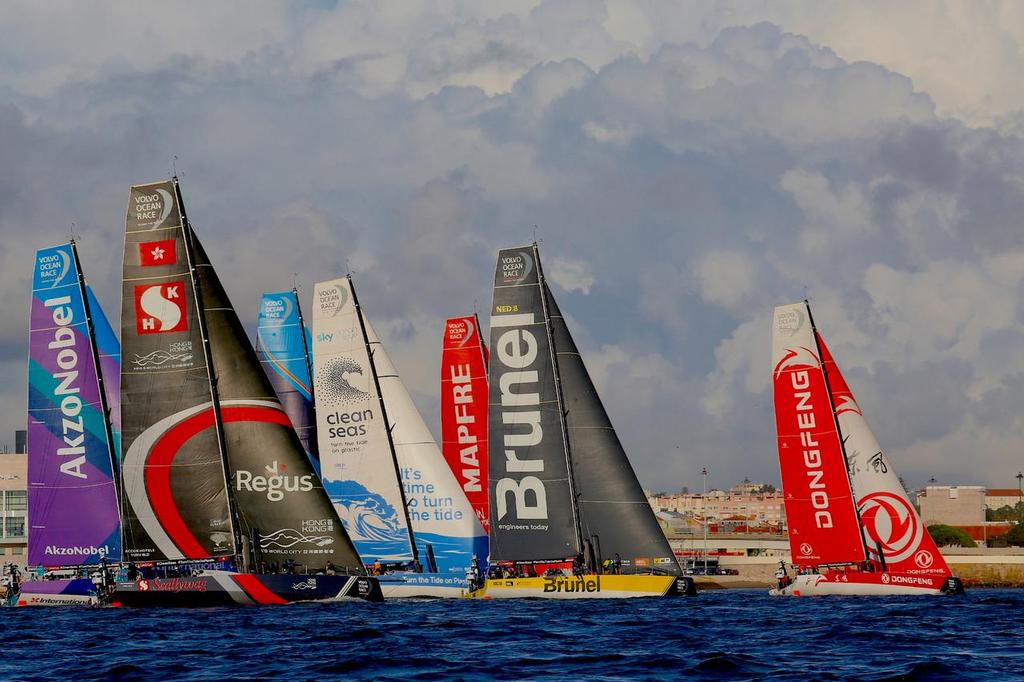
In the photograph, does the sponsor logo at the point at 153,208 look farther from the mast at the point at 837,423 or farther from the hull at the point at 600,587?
the mast at the point at 837,423

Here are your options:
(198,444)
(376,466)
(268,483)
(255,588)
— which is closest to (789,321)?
(376,466)

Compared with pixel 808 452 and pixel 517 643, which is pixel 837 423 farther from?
pixel 517 643

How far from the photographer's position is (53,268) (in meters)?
54.0

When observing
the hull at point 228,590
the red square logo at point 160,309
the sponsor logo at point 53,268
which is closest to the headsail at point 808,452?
the hull at point 228,590

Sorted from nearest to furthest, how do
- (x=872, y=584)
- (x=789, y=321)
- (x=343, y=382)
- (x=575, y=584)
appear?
(x=575, y=584) → (x=872, y=584) → (x=343, y=382) → (x=789, y=321)

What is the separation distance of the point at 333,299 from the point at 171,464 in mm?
16188

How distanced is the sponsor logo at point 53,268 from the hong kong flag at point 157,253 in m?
5.32

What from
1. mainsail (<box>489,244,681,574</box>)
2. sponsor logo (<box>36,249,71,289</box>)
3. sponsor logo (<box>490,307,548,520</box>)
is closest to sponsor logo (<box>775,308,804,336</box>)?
mainsail (<box>489,244,681,574</box>)

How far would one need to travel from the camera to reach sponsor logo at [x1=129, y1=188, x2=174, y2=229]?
5019cm

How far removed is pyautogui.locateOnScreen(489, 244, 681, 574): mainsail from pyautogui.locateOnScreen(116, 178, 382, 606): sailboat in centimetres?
863

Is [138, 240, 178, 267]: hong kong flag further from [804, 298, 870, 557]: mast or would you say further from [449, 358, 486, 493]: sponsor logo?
[804, 298, 870, 557]: mast

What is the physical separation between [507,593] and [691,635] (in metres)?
19.4

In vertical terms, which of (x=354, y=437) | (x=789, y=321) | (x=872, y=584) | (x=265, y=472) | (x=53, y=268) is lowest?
(x=872, y=584)

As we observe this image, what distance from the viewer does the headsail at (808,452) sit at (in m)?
63.3
